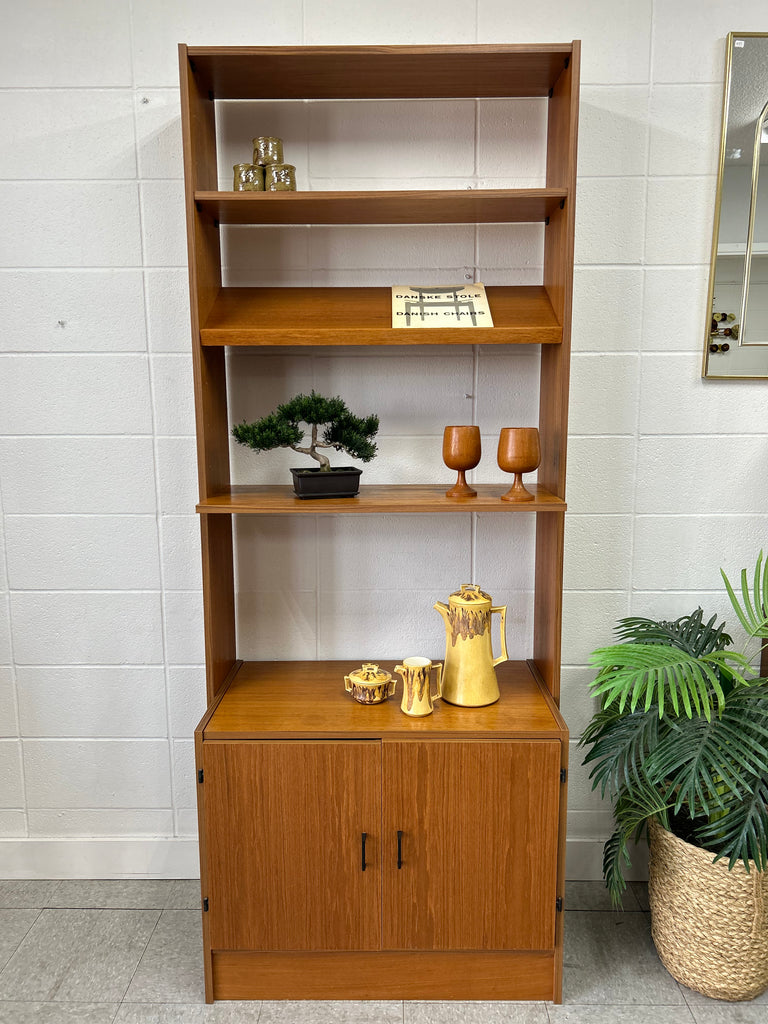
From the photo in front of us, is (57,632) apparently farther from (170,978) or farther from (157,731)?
(170,978)

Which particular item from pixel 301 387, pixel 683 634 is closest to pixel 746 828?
pixel 683 634

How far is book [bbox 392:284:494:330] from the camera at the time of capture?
1869mm

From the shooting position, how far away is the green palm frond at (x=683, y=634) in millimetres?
1946

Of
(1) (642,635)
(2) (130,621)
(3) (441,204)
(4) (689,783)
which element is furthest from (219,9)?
(4) (689,783)

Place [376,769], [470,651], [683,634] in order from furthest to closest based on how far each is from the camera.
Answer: [683,634] < [470,651] < [376,769]

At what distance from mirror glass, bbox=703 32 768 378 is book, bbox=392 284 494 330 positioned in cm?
68

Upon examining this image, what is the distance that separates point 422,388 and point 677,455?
756mm

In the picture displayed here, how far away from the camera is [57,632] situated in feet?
7.39

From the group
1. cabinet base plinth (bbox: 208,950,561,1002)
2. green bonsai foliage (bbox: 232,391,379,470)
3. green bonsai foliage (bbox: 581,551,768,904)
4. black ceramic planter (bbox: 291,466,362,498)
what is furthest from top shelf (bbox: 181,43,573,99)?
cabinet base plinth (bbox: 208,950,561,1002)

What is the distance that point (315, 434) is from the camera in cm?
190

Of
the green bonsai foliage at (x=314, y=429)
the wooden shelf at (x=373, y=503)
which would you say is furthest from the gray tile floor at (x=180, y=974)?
the green bonsai foliage at (x=314, y=429)

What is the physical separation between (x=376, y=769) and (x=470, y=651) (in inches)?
14.5

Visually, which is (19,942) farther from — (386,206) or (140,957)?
(386,206)

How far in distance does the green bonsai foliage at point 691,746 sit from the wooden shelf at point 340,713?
0.64 feet
